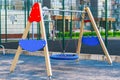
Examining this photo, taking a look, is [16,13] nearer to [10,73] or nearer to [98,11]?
[98,11]

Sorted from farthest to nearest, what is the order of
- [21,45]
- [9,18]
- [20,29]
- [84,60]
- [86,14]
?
[20,29] → [9,18] → [84,60] → [86,14] → [21,45]

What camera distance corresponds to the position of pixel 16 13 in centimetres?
1966

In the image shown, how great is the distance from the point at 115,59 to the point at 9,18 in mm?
11815

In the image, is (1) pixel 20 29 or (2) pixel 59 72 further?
(1) pixel 20 29

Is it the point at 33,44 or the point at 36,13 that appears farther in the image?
the point at 36,13

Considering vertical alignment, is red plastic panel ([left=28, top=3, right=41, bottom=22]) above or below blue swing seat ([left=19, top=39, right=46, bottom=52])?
above

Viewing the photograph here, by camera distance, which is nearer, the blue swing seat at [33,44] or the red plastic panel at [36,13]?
the blue swing seat at [33,44]

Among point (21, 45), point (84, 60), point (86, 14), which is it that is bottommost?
point (84, 60)

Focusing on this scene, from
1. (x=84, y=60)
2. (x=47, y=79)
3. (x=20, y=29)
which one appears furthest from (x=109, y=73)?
(x=20, y=29)

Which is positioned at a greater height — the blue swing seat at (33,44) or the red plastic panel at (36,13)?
the red plastic panel at (36,13)

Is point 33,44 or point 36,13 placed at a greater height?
point 36,13

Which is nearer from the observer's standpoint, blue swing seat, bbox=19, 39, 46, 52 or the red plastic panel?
blue swing seat, bbox=19, 39, 46, 52

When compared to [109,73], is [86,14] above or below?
above

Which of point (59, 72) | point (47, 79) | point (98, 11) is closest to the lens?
point (47, 79)
